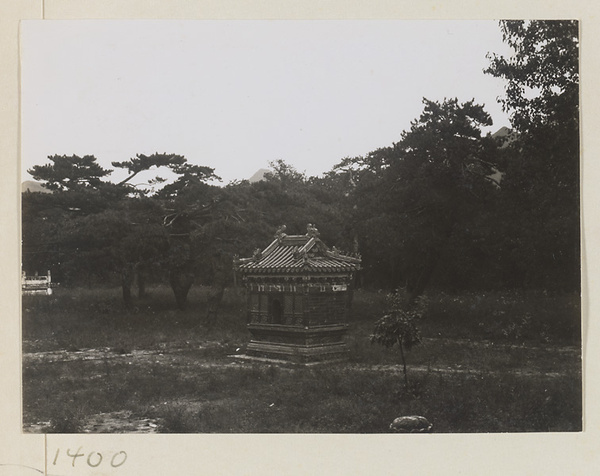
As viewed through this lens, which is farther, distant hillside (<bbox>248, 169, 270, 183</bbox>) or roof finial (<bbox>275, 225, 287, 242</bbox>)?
roof finial (<bbox>275, 225, 287, 242</bbox>)

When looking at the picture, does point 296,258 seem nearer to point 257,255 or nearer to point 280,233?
point 280,233

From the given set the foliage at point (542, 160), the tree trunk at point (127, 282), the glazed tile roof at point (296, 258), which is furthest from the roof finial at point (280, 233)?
the foliage at point (542, 160)

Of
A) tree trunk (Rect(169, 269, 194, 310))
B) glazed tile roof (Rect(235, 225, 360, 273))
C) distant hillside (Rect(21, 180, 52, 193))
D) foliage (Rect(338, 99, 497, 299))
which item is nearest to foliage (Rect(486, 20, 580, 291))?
foliage (Rect(338, 99, 497, 299))

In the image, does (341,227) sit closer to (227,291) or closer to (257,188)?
(257,188)

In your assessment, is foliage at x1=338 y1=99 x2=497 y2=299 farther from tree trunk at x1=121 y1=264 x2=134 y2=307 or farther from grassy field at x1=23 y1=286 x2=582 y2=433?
tree trunk at x1=121 y1=264 x2=134 y2=307

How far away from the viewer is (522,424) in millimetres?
8328

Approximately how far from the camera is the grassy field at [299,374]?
833 centimetres

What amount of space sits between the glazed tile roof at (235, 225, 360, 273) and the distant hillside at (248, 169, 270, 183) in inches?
36.8

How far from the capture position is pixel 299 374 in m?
9.12

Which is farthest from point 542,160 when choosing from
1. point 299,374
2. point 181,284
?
point 181,284

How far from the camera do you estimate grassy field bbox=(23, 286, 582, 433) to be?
833 cm

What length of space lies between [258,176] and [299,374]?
3.08 m

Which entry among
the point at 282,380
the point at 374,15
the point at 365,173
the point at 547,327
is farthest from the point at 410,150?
the point at 282,380

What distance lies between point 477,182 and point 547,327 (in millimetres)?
2380
